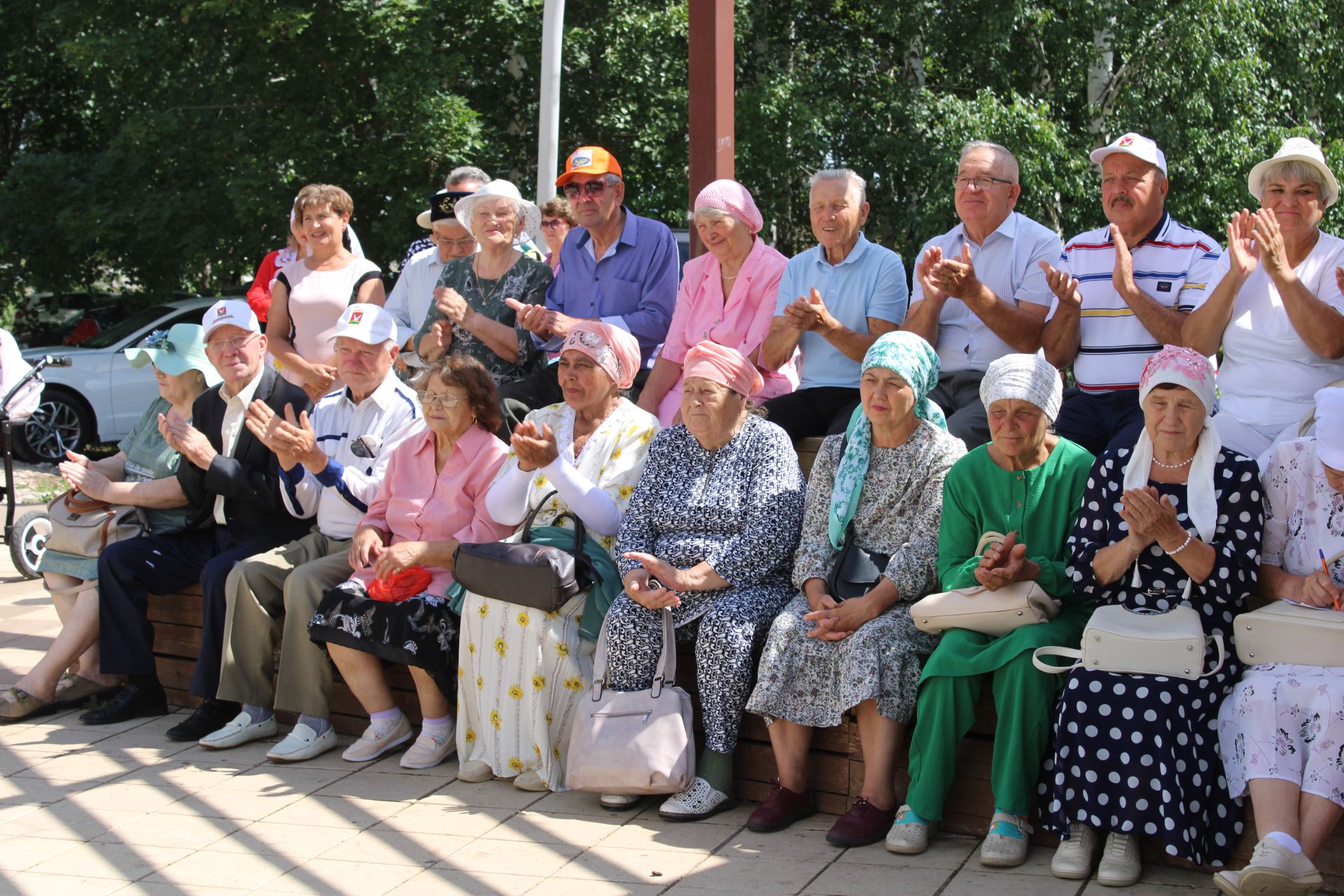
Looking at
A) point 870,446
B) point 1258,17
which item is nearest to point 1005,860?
point 870,446

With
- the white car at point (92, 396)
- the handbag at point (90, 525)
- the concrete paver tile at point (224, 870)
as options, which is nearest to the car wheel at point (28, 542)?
the handbag at point (90, 525)

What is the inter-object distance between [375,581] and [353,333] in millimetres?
1052

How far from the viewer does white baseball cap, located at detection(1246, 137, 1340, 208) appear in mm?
4445

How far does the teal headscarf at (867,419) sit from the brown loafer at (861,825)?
2.70 feet

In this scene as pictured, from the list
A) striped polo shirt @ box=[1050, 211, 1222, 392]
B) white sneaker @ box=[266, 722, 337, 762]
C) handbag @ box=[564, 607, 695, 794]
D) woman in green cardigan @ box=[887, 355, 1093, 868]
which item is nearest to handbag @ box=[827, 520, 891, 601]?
woman in green cardigan @ box=[887, 355, 1093, 868]

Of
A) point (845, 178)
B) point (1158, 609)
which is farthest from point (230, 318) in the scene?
point (1158, 609)

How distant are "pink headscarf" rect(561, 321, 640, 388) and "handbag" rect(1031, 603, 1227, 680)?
77.7 inches

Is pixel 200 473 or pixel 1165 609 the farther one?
pixel 200 473

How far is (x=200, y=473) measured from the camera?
558 cm

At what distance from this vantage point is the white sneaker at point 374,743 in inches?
197

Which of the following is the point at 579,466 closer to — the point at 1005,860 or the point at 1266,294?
the point at 1005,860

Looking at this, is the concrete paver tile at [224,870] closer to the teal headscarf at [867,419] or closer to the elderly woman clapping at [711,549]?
the elderly woman clapping at [711,549]

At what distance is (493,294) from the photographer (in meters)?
6.20

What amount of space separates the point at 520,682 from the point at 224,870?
1.12 meters
